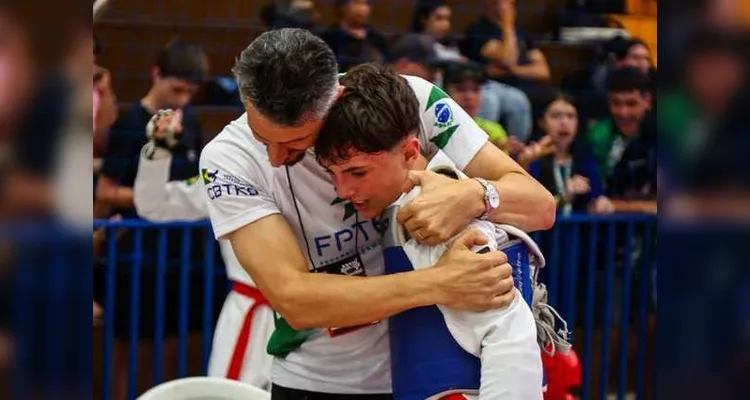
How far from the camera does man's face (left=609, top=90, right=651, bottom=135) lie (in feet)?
12.9

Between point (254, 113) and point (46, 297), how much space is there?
27.9 inches

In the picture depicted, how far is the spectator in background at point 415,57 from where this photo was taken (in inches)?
146

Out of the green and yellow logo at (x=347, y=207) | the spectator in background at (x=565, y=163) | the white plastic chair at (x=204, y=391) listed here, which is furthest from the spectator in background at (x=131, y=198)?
the green and yellow logo at (x=347, y=207)

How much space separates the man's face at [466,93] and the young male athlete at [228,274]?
3.24 ft

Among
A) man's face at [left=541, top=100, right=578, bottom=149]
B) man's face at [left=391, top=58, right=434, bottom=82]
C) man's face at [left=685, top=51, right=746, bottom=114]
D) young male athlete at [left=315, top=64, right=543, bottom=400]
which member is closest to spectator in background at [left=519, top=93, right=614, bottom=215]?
man's face at [left=541, top=100, right=578, bottom=149]

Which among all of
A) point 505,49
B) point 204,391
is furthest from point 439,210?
point 505,49

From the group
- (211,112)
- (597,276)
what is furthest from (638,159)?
(211,112)

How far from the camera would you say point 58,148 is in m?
0.84

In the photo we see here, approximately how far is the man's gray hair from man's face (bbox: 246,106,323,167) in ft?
0.04

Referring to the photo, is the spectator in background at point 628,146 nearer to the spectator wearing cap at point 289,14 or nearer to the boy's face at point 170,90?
the spectator wearing cap at point 289,14

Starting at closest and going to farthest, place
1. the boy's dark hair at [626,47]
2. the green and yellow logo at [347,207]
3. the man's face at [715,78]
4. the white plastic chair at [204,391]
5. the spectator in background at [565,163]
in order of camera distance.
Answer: the man's face at [715,78]
the green and yellow logo at [347,207]
the white plastic chair at [204,391]
the spectator in background at [565,163]
the boy's dark hair at [626,47]

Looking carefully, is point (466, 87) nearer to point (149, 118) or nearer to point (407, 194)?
point (149, 118)

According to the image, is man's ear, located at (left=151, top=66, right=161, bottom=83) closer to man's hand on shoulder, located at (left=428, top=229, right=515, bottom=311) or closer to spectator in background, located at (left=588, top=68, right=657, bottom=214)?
spectator in background, located at (left=588, top=68, right=657, bottom=214)

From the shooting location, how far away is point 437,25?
423 centimetres
